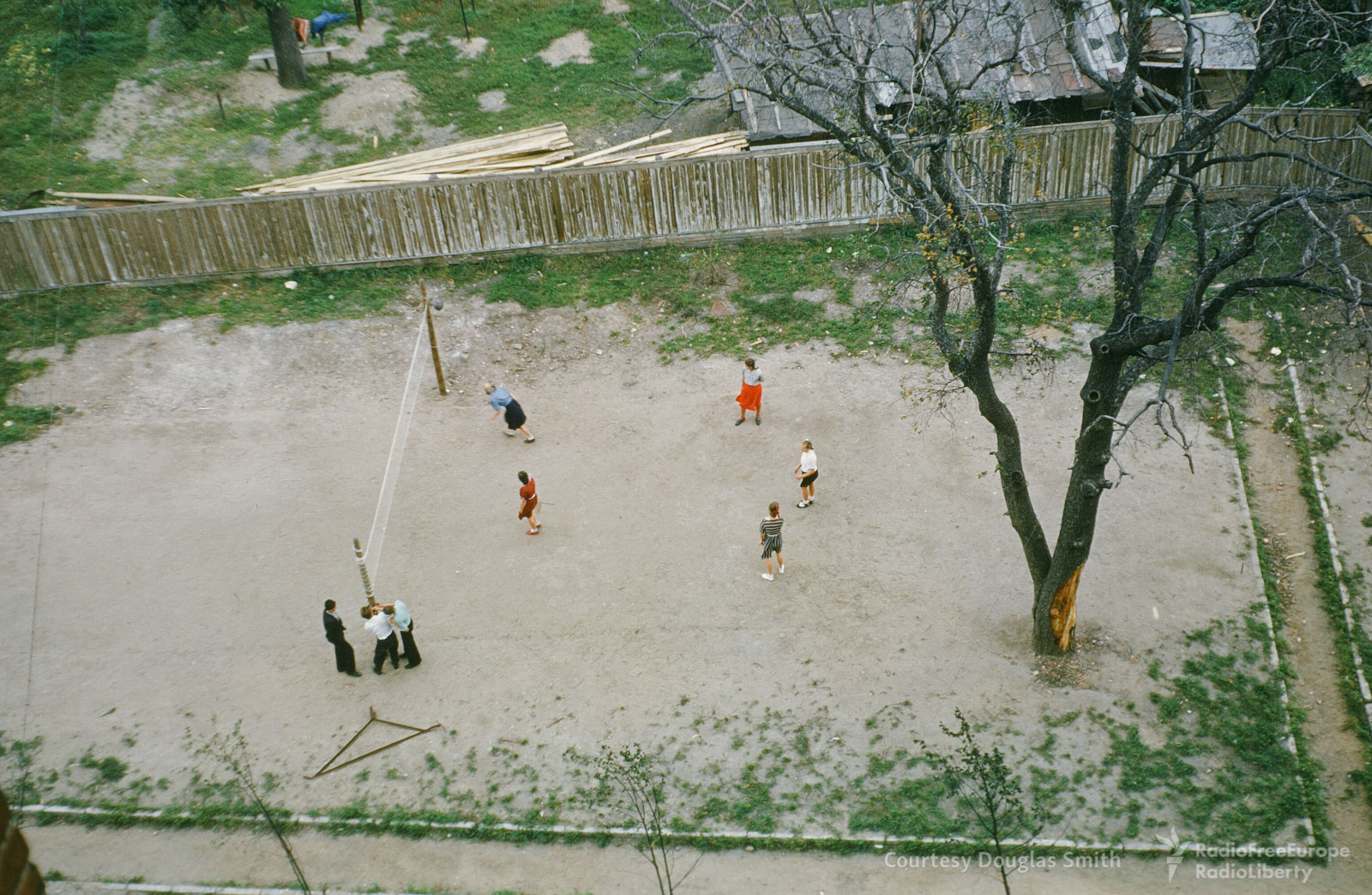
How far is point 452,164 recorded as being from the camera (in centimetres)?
2055

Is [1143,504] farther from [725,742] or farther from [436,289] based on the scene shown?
[436,289]

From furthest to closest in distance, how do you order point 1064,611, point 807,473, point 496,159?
point 496,159, point 807,473, point 1064,611

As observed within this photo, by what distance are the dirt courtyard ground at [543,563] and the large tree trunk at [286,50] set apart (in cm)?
961

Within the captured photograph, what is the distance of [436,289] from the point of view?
Result: 19.5m

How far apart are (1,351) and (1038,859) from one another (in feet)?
61.6

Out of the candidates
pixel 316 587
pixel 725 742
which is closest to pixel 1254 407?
pixel 725 742

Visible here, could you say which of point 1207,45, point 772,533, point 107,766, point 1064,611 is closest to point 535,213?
point 772,533

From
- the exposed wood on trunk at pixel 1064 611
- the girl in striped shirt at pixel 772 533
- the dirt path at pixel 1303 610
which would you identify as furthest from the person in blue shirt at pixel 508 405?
the dirt path at pixel 1303 610

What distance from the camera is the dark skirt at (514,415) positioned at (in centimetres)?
1552

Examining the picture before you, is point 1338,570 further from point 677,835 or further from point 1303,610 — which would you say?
point 677,835

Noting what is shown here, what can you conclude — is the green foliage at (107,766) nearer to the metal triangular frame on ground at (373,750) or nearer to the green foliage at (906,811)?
the metal triangular frame on ground at (373,750)

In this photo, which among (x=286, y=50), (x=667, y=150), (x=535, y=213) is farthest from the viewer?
(x=286, y=50)

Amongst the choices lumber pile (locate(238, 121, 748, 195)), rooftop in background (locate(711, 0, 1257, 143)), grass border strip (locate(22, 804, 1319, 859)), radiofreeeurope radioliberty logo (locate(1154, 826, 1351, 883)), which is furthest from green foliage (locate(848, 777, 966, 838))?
rooftop in background (locate(711, 0, 1257, 143))

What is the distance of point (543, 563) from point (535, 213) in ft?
28.8
